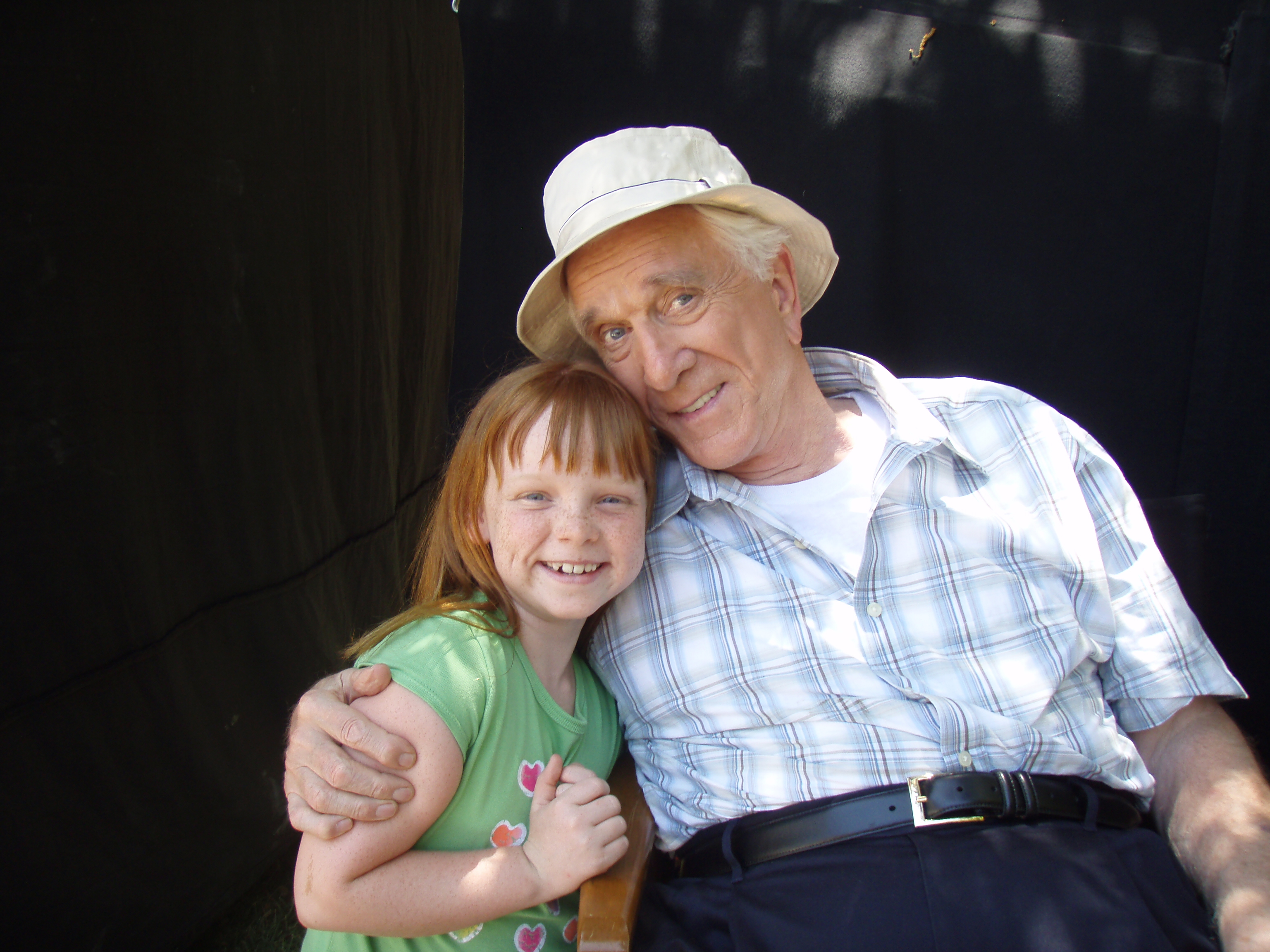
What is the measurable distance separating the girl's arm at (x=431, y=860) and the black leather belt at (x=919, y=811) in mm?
262

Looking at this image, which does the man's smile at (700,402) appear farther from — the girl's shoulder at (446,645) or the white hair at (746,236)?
the girl's shoulder at (446,645)

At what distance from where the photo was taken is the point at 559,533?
1.42 m

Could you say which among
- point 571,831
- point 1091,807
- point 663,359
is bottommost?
point 1091,807

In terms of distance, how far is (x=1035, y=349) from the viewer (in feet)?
9.32

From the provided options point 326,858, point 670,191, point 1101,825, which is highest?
point 670,191

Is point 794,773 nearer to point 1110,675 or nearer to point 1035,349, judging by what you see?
point 1110,675

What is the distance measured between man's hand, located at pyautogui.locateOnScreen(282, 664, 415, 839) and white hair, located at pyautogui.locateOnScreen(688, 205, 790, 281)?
1.08 meters

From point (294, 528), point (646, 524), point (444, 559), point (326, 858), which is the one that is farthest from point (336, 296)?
point (326, 858)

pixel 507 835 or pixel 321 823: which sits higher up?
pixel 321 823

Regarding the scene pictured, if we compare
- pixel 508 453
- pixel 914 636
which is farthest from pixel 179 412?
pixel 914 636

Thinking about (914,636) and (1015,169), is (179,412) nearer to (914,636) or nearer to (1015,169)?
(914,636)

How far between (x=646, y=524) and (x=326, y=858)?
2.62 feet

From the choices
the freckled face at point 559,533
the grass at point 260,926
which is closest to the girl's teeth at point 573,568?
the freckled face at point 559,533

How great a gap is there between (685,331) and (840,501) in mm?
481
